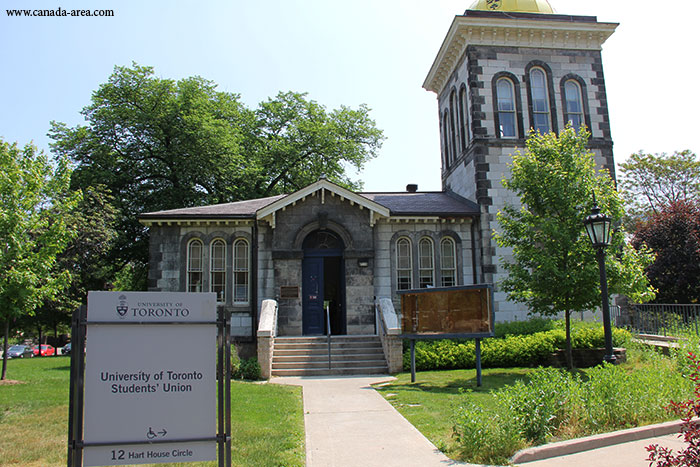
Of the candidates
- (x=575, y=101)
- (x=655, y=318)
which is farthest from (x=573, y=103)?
(x=655, y=318)

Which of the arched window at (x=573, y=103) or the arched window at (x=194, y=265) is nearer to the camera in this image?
the arched window at (x=194, y=265)

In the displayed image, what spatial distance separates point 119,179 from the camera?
28.3 meters

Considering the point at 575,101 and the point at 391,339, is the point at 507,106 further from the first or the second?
the point at 391,339

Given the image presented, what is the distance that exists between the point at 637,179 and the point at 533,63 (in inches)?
1031

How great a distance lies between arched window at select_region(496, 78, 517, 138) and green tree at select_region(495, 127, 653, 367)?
6.69 metres

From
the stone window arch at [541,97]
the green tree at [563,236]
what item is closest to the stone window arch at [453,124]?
the stone window arch at [541,97]

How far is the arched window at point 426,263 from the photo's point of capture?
20281mm

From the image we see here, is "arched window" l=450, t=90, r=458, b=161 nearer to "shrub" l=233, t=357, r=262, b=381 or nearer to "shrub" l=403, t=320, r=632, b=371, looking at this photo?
"shrub" l=403, t=320, r=632, b=371

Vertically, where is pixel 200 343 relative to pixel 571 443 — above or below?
above

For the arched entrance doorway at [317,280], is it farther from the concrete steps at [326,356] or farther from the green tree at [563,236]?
the green tree at [563,236]

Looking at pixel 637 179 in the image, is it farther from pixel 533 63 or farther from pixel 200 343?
pixel 200 343

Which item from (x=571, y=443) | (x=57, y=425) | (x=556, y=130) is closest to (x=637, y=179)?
(x=556, y=130)

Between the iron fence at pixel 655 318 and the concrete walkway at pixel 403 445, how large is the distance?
1399cm

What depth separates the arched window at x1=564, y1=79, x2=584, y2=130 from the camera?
2266 cm
